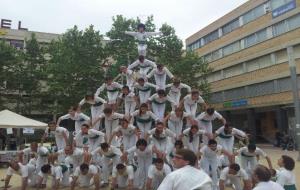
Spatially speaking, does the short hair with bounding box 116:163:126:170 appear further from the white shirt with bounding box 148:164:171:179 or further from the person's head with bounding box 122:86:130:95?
the person's head with bounding box 122:86:130:95

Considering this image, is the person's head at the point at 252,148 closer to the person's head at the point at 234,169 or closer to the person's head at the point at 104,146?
the person's head at the point at 234,169

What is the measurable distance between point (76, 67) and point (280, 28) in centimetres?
2056

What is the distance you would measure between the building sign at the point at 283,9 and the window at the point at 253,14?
225cm

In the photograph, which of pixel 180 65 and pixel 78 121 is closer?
pixel 78 121

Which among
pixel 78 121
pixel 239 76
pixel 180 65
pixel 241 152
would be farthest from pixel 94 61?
pixel 241 152

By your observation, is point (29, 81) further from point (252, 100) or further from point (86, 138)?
point (86, 138)

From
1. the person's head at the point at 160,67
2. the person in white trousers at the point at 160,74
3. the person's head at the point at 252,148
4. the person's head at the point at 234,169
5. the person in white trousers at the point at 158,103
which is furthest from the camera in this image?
the person in white trousers at the point at 160,74

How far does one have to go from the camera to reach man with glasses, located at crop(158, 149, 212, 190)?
4566 mm

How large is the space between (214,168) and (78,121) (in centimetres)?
568

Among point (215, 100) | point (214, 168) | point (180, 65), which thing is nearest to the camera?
point (214, 168)

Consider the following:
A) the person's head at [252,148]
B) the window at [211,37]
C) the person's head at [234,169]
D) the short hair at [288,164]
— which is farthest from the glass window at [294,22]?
the short hair at [288,164]

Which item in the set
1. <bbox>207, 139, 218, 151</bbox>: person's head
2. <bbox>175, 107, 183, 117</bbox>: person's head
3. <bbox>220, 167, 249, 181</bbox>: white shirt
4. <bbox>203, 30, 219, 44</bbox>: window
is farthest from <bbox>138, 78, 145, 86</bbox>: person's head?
<bbox>203, 30, 219, 44</bbox>: window

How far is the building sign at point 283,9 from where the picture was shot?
3788cm

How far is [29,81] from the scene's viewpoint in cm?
4462
